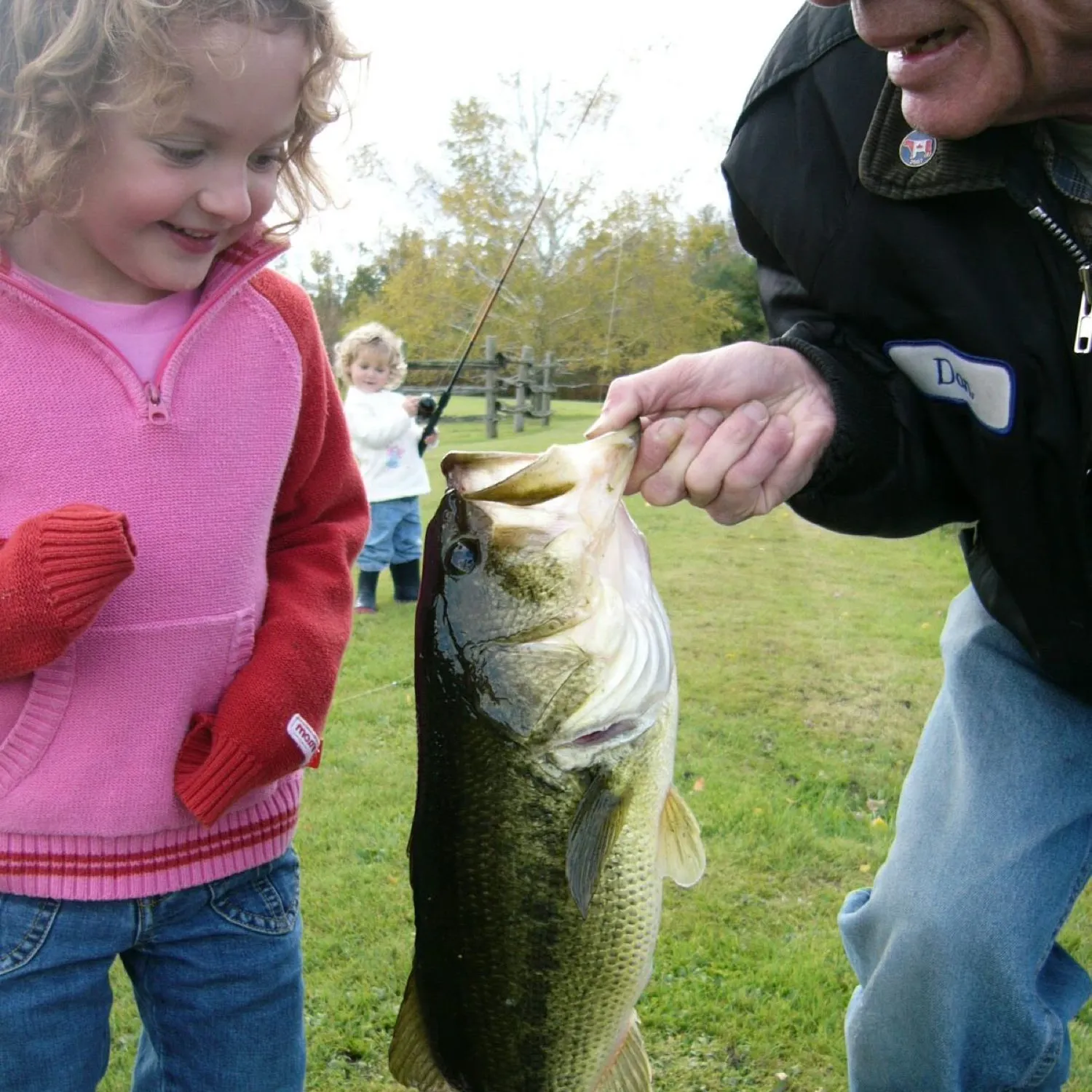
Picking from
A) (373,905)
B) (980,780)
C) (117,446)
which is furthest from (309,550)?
(373,905)

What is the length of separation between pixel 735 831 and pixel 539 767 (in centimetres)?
327

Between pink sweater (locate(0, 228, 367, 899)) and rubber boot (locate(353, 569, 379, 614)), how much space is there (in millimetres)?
6415

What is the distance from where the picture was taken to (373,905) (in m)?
4.28

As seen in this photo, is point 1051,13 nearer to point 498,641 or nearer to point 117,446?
point 498,641

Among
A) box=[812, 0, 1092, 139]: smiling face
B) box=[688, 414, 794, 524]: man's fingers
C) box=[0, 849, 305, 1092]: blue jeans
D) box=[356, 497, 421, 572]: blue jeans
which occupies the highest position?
box=[812, 0, 1092, 139]: smiling face

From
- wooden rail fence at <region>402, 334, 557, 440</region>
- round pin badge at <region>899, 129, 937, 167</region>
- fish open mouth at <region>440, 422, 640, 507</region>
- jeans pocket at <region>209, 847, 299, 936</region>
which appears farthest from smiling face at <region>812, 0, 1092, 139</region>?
wooden rail fence at <region>402, 334, 557, 440</region>

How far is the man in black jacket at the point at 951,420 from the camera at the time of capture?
2.14m

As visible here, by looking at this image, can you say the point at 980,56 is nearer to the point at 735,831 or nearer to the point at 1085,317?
the point at 1085,317

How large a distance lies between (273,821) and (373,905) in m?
1.97

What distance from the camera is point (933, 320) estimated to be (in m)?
2.47

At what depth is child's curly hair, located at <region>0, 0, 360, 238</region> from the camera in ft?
6.74

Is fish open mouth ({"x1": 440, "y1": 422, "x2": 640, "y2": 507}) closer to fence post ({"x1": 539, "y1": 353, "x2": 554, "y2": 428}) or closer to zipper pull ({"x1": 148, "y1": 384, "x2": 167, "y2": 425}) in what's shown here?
zipper pull ({"x1": 148, "y1": 384, "x2": 167, "y2": 425})

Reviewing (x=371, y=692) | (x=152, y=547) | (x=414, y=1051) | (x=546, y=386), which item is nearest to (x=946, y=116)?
(x=152, y=547)

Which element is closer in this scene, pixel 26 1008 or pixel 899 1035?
pixel 26 1008
